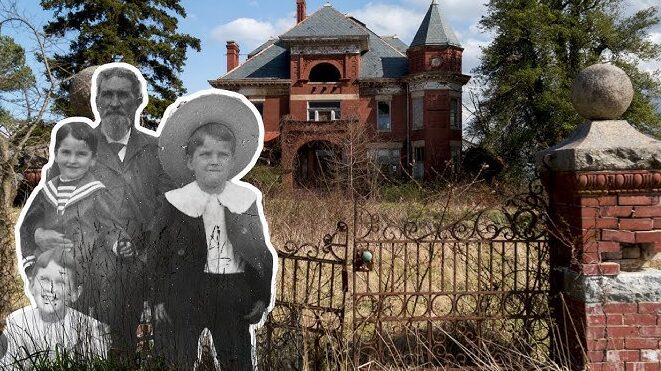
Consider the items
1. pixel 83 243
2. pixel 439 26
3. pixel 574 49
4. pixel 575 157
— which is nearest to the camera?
pixel 575 157

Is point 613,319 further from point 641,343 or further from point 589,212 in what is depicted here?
point 589,212

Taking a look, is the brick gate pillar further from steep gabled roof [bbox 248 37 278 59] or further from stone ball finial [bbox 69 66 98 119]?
steep gabled roof [bbox 248 37 278 59]

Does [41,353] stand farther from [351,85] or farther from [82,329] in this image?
[351,85]

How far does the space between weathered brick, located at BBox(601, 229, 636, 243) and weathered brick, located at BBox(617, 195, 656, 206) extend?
0.64 feet

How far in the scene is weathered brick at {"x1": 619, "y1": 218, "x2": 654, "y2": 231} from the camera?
386 cm

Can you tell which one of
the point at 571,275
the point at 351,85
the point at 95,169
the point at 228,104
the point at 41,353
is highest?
the point at 351,85

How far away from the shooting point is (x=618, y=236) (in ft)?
12.8

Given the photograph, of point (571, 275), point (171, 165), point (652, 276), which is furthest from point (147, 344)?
point (652, 276)

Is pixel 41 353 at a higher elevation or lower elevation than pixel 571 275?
lower

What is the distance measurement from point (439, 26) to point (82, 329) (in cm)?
2926

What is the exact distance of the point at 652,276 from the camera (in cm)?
387

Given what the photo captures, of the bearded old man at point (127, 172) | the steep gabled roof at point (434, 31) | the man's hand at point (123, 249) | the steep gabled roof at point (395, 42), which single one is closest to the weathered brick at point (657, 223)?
the bearded old man at point (127, 172)

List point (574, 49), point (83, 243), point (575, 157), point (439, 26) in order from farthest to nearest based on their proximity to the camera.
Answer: point (439, 26), point (574, 49), point (83, 243), point (575, 157)

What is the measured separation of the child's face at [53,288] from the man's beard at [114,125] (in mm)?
1012
